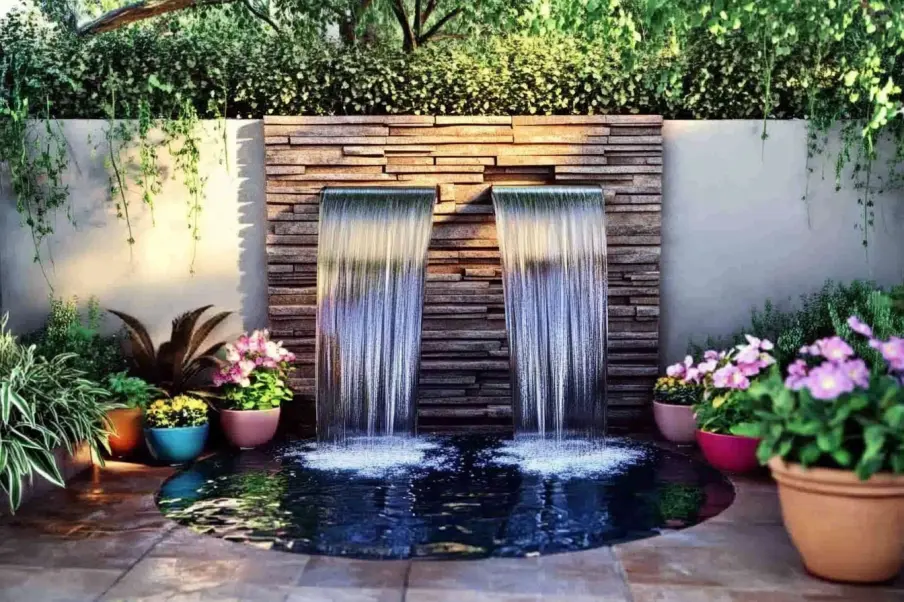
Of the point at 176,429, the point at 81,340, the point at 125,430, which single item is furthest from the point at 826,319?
the point at 81,340

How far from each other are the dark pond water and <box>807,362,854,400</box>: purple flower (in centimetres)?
118

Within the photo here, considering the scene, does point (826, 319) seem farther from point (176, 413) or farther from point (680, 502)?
point (176, 413)

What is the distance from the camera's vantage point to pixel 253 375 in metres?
6.09

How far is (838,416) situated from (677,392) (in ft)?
9.26

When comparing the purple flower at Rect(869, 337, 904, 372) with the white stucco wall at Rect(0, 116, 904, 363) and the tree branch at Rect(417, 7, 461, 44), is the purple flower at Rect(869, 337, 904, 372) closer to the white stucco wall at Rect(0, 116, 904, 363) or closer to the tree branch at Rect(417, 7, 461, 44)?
the white stucco wall at Rect(0, 116, 904, 363)

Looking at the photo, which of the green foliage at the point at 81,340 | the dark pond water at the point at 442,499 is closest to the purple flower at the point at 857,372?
the dark pond water at the point at 442,499

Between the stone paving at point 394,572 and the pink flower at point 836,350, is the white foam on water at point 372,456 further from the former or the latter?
the pink flower at point 836,350

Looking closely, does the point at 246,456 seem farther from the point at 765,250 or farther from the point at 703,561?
the point at 765,250

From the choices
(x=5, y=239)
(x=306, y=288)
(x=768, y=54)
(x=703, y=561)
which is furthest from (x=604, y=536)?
(x=5, y=239)

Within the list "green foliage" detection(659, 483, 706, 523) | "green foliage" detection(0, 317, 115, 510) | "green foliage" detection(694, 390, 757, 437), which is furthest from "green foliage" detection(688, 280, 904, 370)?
Result: "green foliage" detection(0, 317, 115, 510)

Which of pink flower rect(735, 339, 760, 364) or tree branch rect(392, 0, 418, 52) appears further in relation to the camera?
tree branch rect(392, 0, 418, 52)

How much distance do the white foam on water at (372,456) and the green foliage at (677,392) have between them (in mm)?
1515

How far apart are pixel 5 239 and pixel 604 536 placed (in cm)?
466

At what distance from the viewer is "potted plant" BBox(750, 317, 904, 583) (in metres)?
3.29
